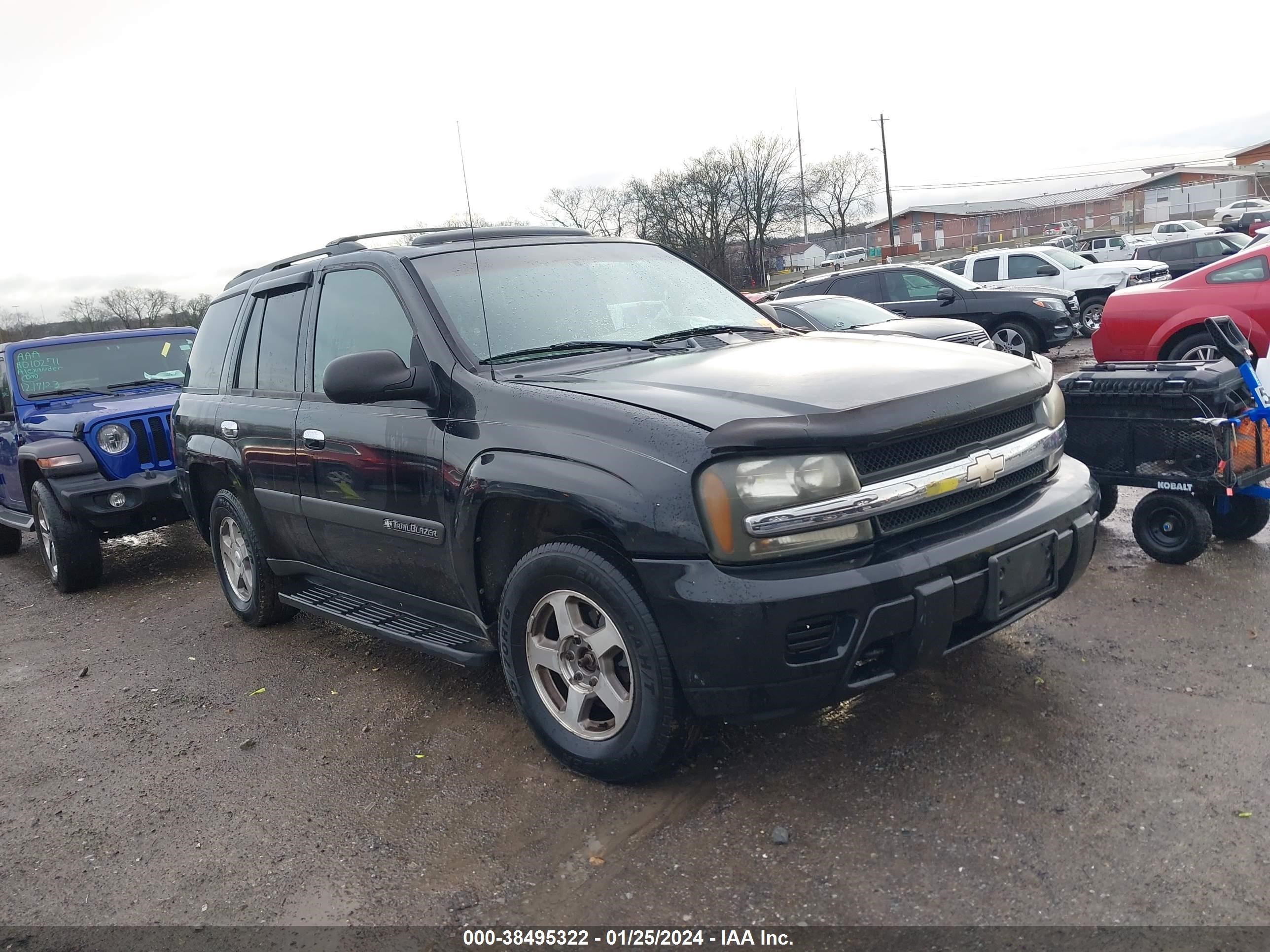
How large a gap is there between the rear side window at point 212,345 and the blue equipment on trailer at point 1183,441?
4.61 m

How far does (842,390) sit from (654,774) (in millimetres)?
1403

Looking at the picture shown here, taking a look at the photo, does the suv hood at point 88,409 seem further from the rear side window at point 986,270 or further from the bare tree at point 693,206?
the bare tree at point 693,206

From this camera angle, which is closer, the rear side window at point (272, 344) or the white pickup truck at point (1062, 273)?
the rear side window at point (272, 344)

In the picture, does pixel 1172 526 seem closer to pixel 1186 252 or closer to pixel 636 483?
pixel 636 483

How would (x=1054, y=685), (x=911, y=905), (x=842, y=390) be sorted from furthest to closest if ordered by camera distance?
(x=1054, y=685) → (x=842, y=390) → (x=911, y=905)

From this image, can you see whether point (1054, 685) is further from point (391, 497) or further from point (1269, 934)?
point (391, 497)

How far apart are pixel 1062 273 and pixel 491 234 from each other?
16.3m

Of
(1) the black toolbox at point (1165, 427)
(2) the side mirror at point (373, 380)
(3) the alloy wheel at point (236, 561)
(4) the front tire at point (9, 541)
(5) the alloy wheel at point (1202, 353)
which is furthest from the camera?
(5) the alloy wheel at point (1202, 353)

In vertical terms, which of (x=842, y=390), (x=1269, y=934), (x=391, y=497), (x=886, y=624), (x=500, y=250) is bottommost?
(x=1269, y=934)

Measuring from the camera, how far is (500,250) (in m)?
4.18

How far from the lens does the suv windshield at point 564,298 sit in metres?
3.81

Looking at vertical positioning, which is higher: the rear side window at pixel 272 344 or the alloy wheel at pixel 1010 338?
the rear side window at pixel 272 344

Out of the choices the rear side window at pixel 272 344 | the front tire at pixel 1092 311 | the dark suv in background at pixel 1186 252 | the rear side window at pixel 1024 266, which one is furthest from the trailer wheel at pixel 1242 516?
the dark suv in background at pixel 1186 252

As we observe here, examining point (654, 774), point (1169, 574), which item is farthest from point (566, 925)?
point (1169, 574)
